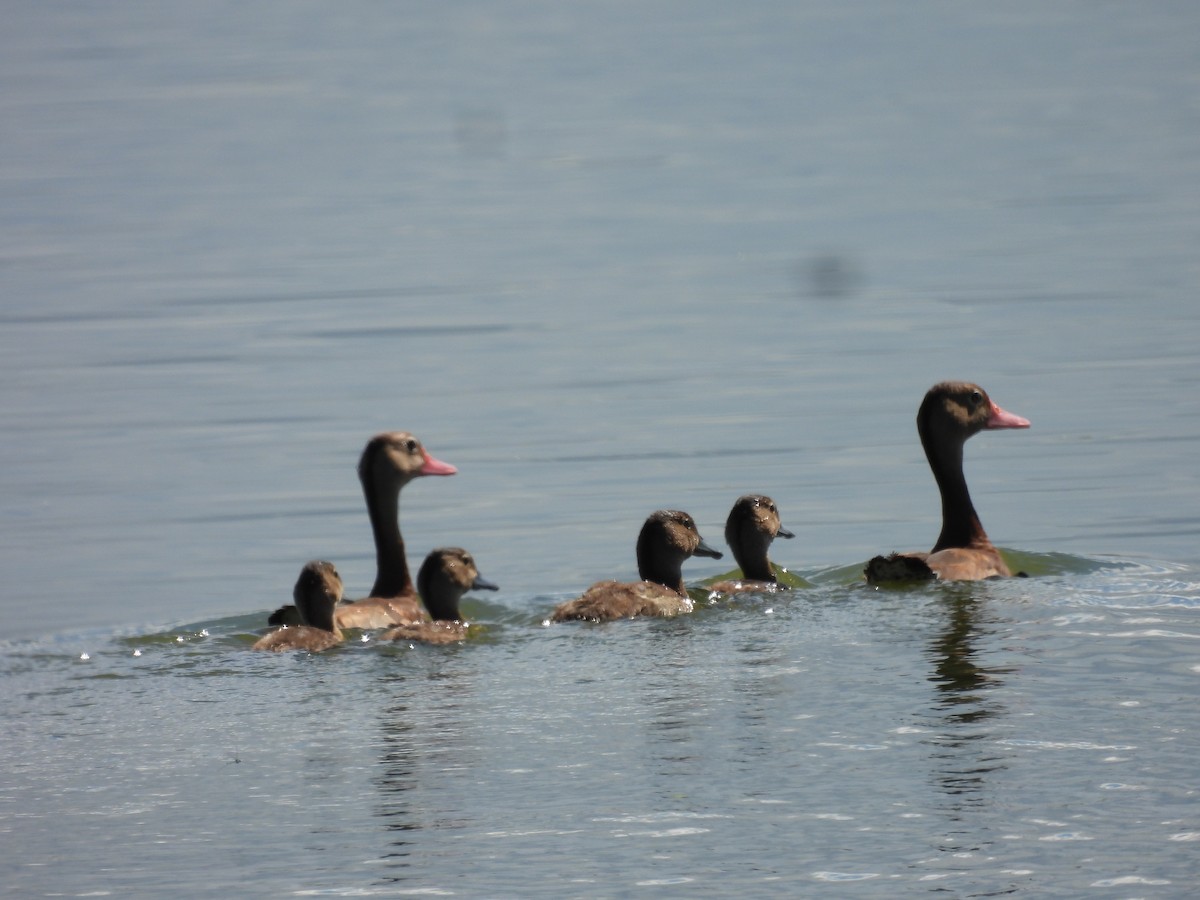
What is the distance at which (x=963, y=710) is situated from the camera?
9273mm

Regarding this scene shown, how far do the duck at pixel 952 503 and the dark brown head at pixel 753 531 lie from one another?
35.0 inches

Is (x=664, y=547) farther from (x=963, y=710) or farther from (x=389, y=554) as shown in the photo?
(x=963, y=710)

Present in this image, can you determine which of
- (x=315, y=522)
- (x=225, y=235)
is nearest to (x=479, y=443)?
(x=315, y=522)

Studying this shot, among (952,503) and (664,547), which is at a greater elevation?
(952,503)

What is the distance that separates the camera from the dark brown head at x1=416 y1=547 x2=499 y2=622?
12375 mm

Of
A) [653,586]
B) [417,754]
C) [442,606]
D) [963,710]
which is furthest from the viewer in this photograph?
[442,606]

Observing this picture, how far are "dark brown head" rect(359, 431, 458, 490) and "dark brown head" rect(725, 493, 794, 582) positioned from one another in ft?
5.95

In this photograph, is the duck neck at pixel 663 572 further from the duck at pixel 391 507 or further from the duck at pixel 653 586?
the duck at pixel 391 507

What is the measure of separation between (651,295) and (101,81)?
40.0 meters

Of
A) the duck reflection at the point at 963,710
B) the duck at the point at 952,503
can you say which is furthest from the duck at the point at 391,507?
the duck reflection at the point at 963,710

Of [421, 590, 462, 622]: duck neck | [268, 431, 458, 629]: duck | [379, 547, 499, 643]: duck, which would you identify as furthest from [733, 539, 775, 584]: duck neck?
[268, 431, 458, 629]: duck

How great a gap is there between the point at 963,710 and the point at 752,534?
3.82 meters

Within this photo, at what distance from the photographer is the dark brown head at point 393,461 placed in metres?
13.9

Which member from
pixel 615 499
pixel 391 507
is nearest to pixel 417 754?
pixel 391 507
